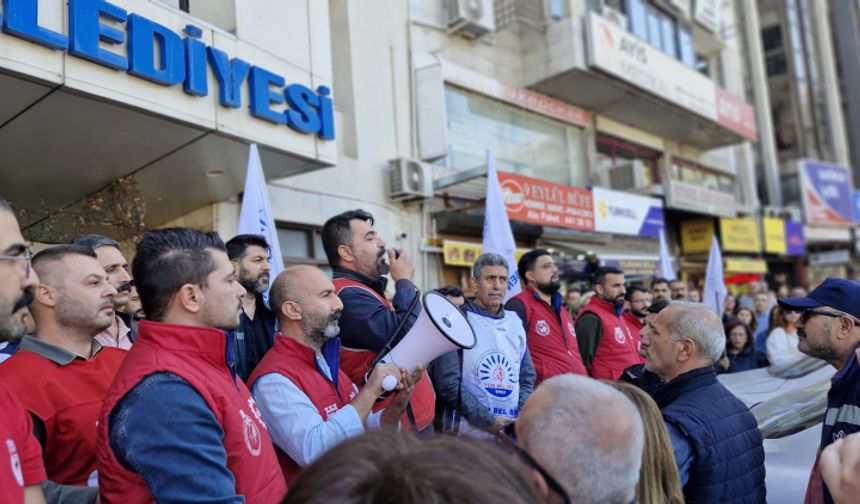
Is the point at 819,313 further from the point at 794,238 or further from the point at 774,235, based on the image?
the point at 794,238

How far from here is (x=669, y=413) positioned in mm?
2643

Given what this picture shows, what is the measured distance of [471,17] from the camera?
1215cm

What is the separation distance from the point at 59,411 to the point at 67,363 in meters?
0.23

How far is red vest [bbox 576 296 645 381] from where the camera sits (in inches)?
222

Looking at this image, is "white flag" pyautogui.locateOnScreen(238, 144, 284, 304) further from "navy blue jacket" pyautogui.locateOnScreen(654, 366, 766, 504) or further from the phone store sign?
"navy blue jacket" pyautogui.locateOnScreen(654, 366, 766, 504)

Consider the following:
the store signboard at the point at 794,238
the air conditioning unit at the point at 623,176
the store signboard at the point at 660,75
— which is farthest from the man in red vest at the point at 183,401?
the store signboard at the point at 794,238

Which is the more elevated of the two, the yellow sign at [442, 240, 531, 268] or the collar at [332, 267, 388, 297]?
the yellow sign at [442, 240, 531, 268]

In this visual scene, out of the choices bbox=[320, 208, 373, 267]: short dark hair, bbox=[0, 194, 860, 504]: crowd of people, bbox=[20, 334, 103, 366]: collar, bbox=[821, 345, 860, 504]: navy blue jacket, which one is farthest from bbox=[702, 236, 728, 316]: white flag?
→ bbox=[20, 334, 103, 366]: collar

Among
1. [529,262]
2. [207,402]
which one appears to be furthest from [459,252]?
[207,402]

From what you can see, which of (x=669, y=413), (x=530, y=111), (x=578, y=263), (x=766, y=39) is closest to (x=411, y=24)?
(x=530, y=111)

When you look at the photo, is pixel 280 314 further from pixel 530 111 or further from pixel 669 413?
pixel 530 111

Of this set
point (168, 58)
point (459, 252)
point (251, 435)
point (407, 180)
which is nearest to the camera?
point (251, 435)

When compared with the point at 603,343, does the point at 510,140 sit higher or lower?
higher

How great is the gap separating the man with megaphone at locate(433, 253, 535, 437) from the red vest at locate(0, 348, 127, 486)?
5.14ft
